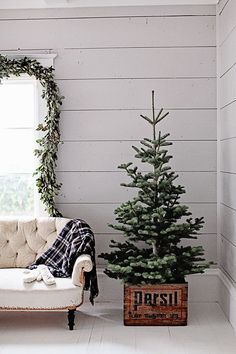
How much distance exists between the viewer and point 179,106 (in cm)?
531

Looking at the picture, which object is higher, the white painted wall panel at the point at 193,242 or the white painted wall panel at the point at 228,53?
the white painted wall panel at the point at 228,53

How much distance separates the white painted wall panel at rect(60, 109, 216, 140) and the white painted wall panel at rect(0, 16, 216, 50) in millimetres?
581

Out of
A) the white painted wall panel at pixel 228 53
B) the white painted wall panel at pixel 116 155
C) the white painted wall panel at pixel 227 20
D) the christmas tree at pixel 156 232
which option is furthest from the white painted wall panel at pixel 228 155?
the white painted wall panel at pixel 227 20

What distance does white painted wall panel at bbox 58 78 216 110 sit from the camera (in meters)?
5.30

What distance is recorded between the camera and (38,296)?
173 inches

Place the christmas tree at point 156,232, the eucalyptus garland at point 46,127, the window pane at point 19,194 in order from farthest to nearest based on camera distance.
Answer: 1. the window pane at point 19,194
2. the eucalyptus garland at point 46,127
3. the christmas tree at point 156,232

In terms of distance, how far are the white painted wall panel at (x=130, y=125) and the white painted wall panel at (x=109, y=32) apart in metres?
0.58

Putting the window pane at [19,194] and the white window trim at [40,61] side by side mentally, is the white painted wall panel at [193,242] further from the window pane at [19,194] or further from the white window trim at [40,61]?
the window pane at [19,194]

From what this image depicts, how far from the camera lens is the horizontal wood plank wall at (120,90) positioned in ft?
17.4

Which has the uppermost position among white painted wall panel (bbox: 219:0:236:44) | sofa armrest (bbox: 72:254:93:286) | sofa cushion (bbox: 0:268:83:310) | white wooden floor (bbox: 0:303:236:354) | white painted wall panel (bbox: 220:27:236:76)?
white painted wall panel (bbox: 219:0:236:44)

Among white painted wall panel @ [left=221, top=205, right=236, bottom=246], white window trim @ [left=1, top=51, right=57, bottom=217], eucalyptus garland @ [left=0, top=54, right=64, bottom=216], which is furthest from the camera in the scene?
white window trim @ [left=1, top=51, right=57, bottom=217]

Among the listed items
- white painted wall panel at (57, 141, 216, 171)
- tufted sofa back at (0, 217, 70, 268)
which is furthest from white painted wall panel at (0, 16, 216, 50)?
tufted sofa back at (0, 217, 70, 268)

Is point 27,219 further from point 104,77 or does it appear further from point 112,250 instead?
point 104,77

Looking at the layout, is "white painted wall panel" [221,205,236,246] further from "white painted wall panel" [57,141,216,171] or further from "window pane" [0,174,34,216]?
"window pane" [0,174,34,216]
